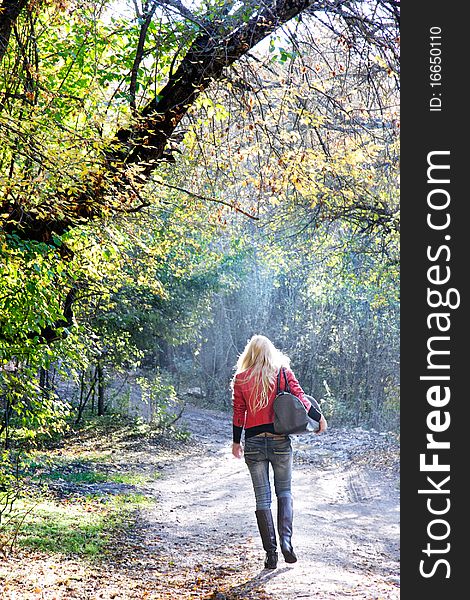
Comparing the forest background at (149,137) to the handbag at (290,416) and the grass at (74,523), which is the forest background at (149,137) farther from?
the handbag at (290,416)

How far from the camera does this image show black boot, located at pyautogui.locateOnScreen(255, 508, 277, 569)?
256 inches

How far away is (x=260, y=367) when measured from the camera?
21.6 ft

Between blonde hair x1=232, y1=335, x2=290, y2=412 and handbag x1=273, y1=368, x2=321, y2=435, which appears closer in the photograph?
handbag x1=273, y1=368, x2=321, y2=435

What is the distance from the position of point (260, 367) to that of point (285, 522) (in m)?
1.40

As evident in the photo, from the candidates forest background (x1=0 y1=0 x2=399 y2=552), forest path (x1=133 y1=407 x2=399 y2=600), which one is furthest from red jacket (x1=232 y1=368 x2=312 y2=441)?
forest background (x1=0 y1=0 x2=399 y2=552)

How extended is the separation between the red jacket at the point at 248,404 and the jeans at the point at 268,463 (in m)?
0.15

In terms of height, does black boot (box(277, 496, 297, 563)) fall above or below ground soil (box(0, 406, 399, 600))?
above

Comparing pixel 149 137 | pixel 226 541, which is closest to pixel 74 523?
pixel 226 541

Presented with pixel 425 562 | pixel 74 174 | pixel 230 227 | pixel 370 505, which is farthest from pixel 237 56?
pixel 230 227

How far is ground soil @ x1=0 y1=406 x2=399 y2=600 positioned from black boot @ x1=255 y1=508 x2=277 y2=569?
4.3 inches

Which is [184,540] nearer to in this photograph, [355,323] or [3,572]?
[3,572]

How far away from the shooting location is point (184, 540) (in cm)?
880

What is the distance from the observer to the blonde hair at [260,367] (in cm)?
648

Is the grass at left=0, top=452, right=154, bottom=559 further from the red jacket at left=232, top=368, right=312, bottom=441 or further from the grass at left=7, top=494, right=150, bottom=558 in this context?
the red jacket at left=232, top=368, right=312, bottom=441
